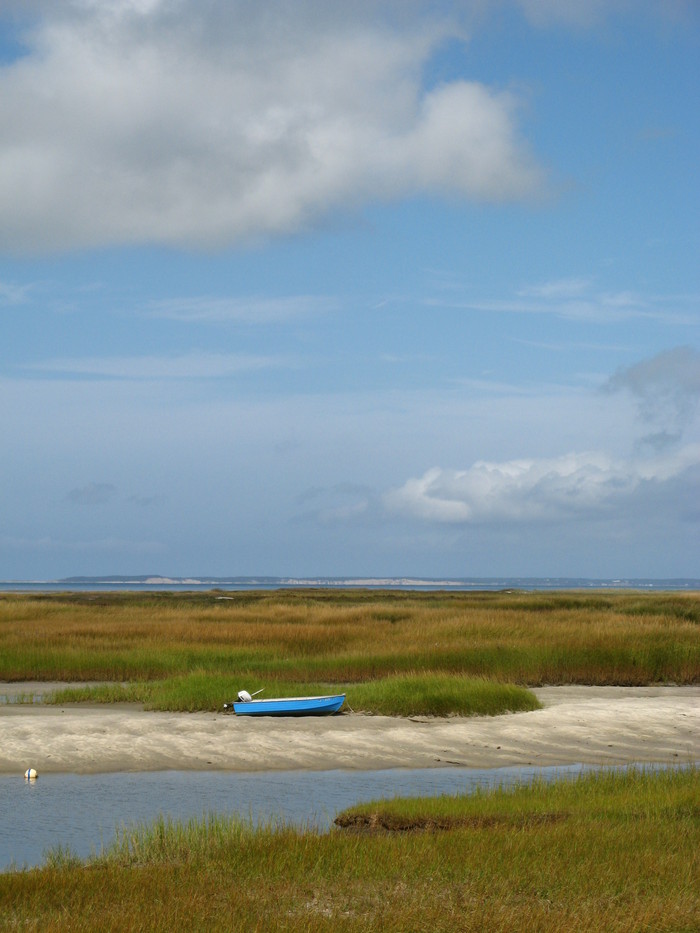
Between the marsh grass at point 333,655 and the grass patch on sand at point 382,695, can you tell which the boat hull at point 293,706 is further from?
the marsh grass at point 333,655

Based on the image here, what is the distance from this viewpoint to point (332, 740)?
20.9m

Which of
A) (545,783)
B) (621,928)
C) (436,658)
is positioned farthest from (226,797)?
(436,658)

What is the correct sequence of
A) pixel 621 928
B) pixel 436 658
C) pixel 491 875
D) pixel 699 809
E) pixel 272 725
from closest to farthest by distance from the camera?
pixel 621 928, pixel 491 875, pixel 699 809, pixel 272 725, pixel 436 658

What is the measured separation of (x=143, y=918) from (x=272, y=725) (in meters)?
13.7

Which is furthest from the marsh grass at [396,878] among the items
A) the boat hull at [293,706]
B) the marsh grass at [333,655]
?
the marsh grass at [333,655]

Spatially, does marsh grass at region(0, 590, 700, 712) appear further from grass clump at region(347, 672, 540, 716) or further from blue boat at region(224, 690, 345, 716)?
blue boat at region(224, 690, 345, 716)

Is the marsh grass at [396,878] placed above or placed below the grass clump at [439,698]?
→ above

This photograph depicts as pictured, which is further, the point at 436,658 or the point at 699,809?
the point at 436,658

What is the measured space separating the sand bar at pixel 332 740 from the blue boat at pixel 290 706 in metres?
0.28

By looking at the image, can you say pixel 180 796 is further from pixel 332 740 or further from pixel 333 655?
pixel 333 655

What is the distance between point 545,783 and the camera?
54.1ft

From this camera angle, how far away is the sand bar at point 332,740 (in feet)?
63.6

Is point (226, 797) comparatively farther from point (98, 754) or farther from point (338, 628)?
point (338, 628)

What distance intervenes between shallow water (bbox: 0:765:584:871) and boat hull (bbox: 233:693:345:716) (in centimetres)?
434
